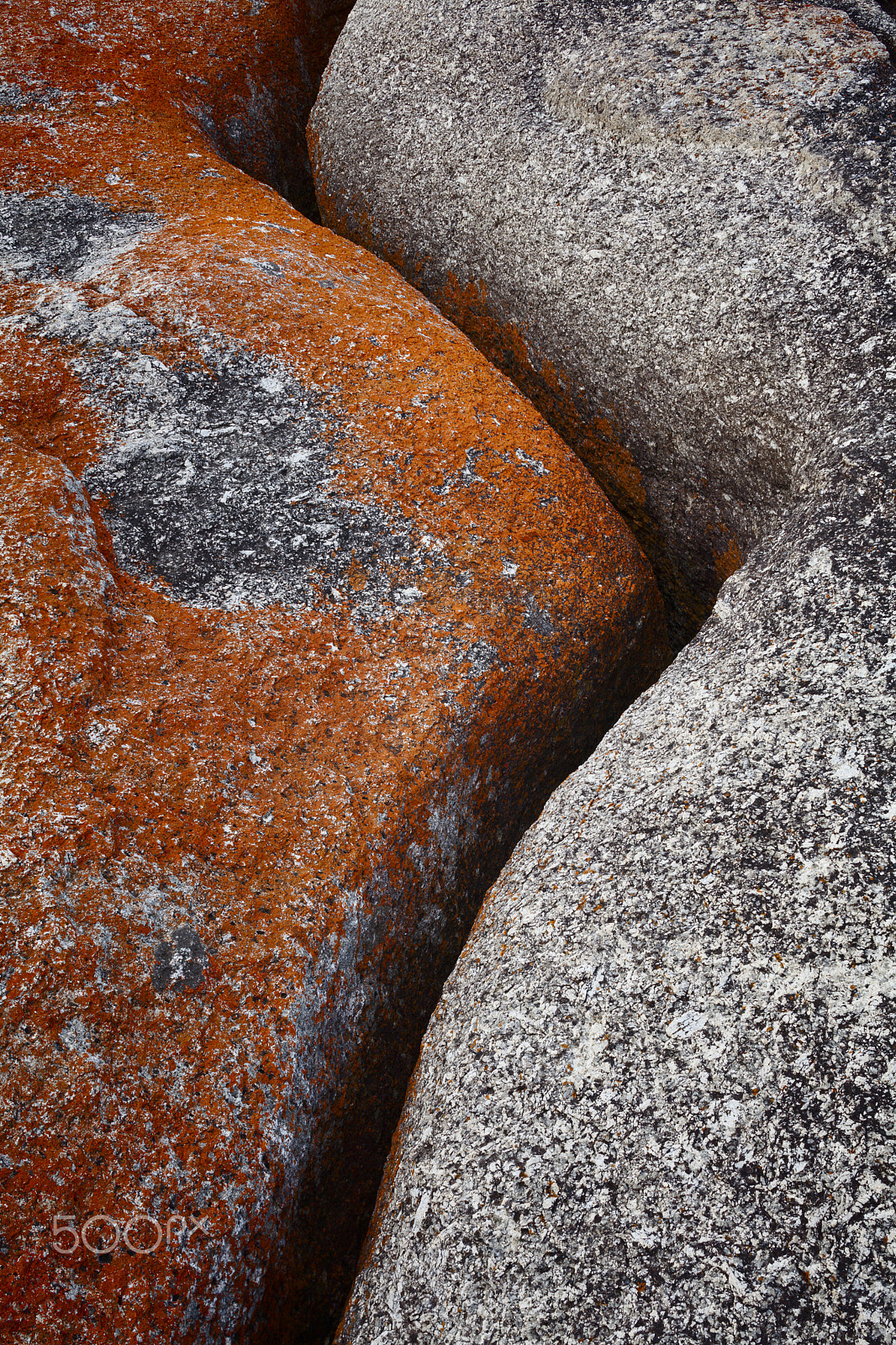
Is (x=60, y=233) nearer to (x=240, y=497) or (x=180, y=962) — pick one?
(x=240, y=497)

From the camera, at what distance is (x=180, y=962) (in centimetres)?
96

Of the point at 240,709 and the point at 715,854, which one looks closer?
the point at 715,854

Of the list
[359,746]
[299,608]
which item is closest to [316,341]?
[299,608]

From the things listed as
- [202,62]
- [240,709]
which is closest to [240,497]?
[240,709]

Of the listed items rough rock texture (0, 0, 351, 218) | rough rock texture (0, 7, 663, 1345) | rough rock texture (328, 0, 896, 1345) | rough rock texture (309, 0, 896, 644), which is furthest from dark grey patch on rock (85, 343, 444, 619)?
rough rock texture (0, 0, 351, 218)

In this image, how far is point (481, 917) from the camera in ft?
3.73

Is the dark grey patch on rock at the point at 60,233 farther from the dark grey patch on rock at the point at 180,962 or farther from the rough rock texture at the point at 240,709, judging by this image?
the dark grey patch on rock at the point at 180,962

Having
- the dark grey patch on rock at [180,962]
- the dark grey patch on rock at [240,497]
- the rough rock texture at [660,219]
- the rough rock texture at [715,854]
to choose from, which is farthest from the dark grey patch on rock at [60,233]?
the dark grey patch on rock at [180,962]

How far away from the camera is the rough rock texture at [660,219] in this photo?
1.39 meters

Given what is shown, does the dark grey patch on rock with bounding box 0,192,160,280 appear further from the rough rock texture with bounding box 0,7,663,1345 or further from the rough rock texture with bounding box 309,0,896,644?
the rough rock texture with bounding box 309,0,896,644

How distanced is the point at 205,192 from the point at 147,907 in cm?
157

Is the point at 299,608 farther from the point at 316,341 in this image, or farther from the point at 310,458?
the point at 316,341

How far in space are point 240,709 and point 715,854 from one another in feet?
2.08

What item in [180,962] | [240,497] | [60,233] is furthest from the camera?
[60,233]
